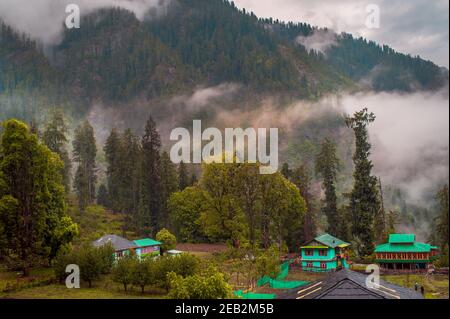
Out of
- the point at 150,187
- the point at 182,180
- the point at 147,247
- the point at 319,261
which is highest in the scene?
the point at 182,180

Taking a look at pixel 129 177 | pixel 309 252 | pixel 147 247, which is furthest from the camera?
pixel 129 177

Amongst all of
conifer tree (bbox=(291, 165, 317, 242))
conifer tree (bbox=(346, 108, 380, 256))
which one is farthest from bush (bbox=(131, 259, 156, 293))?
conifer tree (bbox=(291, 165, 317, 242))

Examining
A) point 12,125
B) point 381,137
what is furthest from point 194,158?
point 12,125

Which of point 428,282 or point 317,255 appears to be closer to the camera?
point 428,282

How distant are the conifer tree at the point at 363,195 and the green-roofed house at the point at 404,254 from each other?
440 cm

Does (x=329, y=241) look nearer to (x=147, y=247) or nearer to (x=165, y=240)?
(x=165, y=240)

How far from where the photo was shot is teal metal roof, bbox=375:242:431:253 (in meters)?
Answer: 47.8

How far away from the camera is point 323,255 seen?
51844 millimetres

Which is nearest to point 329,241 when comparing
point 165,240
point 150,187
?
point 165,240

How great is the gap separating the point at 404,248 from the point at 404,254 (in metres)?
0.69

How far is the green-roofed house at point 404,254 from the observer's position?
48.0 m

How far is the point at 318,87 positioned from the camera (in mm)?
198625

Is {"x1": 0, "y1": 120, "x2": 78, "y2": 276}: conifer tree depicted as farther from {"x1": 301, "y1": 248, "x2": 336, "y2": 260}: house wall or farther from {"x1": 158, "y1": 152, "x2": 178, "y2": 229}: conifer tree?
{"x1": 301, "y1": 248, "x2": 336, "y2": 260}: house wall
